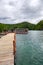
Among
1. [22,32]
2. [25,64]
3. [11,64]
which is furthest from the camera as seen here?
[22,32]

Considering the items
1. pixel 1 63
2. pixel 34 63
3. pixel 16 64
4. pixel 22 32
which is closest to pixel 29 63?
pixel 34 63

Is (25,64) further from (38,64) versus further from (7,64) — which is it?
(7,64)

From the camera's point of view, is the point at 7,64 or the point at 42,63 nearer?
the point at 7,64

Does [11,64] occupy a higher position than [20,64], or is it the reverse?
[11,64]

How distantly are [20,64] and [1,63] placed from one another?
6059 mm

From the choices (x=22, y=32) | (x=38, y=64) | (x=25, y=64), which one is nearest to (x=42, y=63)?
(x=38, y=64)

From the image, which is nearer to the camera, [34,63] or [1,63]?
[1,63]

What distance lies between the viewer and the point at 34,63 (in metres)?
17.0

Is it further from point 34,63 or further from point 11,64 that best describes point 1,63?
point 34,63

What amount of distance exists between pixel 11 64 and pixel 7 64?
0.33 metres

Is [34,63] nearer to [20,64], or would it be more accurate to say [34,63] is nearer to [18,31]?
[20,64]

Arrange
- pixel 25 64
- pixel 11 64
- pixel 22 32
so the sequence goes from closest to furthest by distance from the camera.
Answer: pixel 11 64 < pixel 25 64 < pixel 22 32

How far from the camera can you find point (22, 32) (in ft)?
368

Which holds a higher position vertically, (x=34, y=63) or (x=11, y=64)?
(x=11, y=64)
